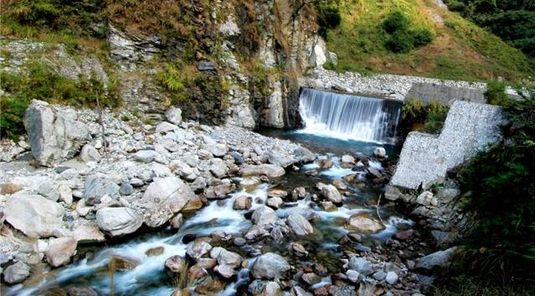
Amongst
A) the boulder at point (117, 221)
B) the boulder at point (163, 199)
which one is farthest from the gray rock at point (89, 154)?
the boulder at point (117, 221)

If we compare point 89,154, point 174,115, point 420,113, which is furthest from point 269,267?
point 420,113

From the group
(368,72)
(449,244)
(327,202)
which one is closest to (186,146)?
(327,202)

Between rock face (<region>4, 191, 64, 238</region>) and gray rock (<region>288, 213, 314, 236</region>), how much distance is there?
370 cm

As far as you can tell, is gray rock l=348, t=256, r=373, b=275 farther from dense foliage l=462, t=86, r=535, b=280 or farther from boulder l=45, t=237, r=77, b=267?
boulder l=45, t=237, r=77, b=267

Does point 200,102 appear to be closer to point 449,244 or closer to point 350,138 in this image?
point 350,138

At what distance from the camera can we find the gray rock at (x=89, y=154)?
746 centimetres

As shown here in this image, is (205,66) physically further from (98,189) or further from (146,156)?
(98,189)

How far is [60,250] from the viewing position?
16.0 ft

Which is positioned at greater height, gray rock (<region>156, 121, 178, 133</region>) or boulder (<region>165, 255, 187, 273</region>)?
gray rock (<region>156, 121, 178, 133</region>)

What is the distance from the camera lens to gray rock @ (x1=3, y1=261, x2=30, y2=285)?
4359 millimetres

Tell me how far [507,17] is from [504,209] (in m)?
33.3

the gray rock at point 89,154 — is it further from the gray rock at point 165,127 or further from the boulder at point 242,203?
the boulder at point 242,203

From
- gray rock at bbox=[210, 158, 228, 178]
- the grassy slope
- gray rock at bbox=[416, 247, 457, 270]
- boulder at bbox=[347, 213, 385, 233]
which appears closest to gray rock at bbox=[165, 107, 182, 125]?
gray rock at bbox=[210, 158, 228, 178]

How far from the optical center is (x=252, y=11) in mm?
13992
